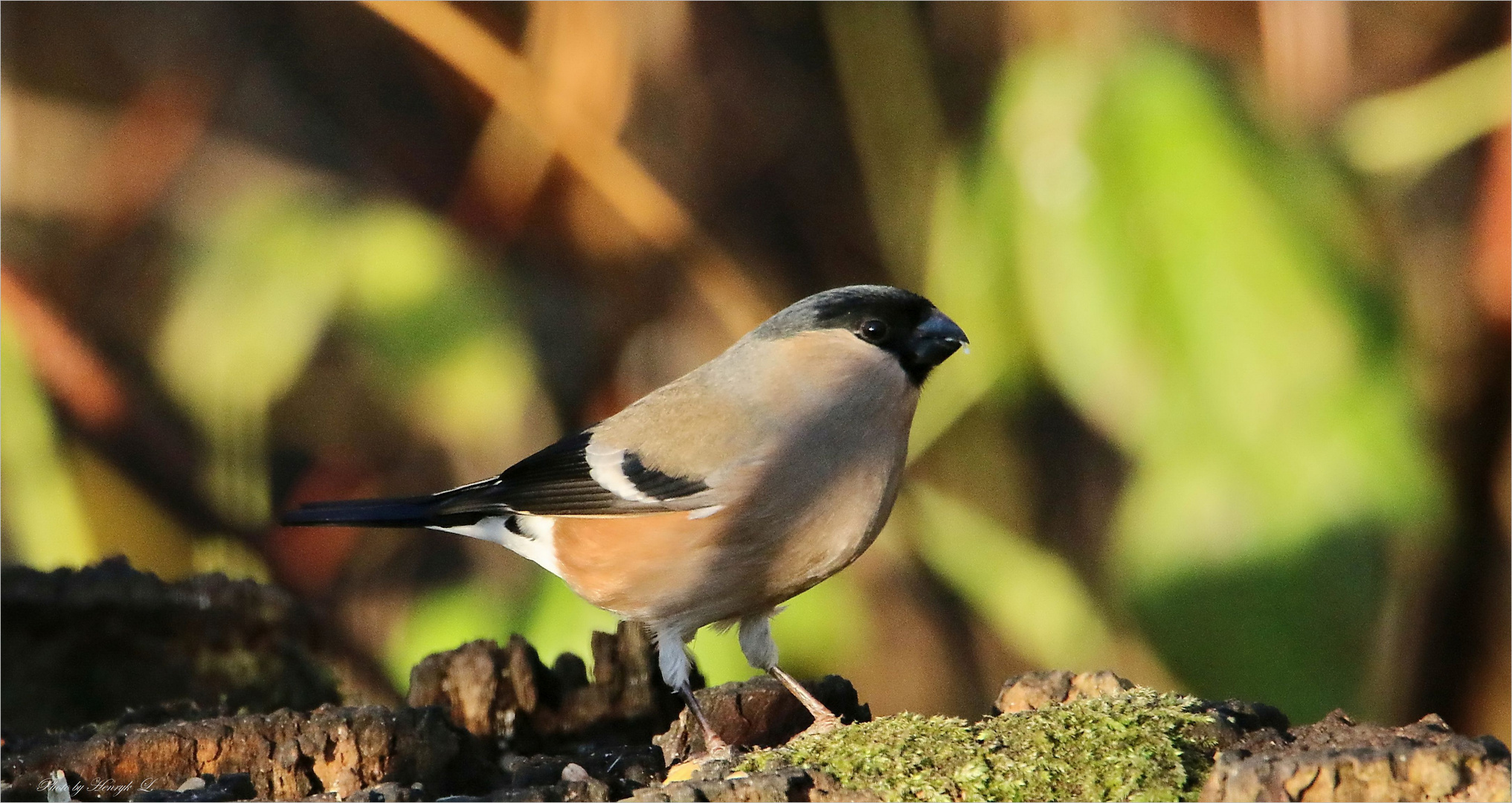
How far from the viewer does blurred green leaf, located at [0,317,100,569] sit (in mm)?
4746

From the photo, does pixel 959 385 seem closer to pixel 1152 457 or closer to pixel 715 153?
pixel 1152 457

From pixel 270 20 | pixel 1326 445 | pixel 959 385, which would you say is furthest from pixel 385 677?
pixel 1326 445

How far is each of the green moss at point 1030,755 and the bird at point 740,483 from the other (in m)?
0.62

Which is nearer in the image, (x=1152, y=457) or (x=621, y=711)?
(x=621, y=711)

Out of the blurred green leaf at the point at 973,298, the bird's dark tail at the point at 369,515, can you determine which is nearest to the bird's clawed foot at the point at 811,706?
the bird's dark tail at the point at 369,515

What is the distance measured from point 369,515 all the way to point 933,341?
1.68m

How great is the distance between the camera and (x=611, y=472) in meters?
3.52

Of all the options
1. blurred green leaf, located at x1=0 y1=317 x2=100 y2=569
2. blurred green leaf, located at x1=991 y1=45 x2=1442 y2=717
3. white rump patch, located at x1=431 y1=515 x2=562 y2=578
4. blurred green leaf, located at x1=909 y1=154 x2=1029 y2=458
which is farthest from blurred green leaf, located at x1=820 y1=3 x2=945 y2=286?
blurred green leaf, located at x1=0 y1=317 x2=100 y2=569

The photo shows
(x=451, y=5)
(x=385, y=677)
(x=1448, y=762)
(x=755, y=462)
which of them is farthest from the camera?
(x=451, y=5)

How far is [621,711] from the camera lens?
3.55 m

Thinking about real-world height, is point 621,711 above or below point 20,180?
below

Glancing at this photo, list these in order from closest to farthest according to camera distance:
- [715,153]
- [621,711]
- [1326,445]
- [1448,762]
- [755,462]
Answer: [1448,762] → [755,462] → [621,711] → [1326,445] → [715,153]

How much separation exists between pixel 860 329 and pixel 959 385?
5.20 ft

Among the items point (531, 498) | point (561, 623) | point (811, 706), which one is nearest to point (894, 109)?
point (561, 623)
